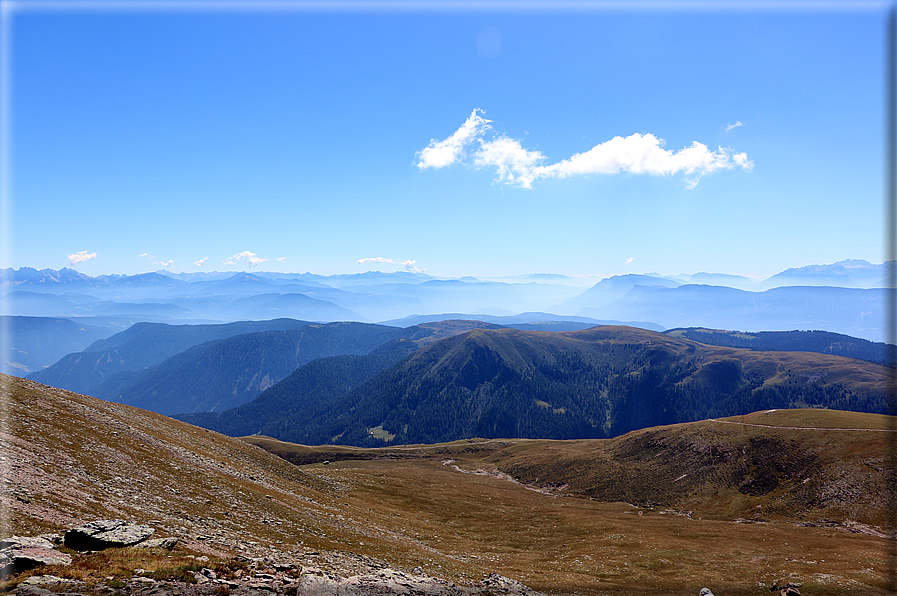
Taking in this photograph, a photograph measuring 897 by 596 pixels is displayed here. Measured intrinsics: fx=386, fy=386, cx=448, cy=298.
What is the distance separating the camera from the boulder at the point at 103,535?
22.6 m

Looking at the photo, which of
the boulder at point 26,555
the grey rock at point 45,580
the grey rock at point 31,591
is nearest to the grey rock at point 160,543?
the boulder at point 26,555

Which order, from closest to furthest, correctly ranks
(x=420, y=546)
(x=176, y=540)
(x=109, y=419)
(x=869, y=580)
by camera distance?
Answer: 1. (x=176, y=540)
2. (x=869, y=580)
3. (x=420, y=546)
4. (x=109, y=419)

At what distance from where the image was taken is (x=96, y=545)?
22688mm

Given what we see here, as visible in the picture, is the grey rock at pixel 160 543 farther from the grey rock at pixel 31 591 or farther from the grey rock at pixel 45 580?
the grey rock at pixel 31 591

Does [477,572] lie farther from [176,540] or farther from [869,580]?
[869,580]

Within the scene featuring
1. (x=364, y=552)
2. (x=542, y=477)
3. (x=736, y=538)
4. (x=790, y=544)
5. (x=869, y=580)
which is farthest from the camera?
(x=542, y=477)

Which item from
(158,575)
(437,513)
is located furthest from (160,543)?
(437,513)

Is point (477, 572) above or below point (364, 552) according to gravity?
below

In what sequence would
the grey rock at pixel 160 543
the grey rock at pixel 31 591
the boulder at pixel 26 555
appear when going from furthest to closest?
the grey rock at pixel 160 543 < the boulder at pixel 26 555 < the grey rock at pixel 31 591

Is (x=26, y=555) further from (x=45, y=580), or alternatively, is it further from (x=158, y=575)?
(x=158, y=575)

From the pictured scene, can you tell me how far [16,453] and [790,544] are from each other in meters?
99.9

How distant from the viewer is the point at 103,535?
2320cm

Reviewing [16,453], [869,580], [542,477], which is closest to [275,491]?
[16,453]

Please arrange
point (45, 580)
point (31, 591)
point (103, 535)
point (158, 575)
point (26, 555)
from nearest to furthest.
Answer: point (31, 591) → point (45, 580) → point (26, 555) → point (158, 575) → point (103, 535)
